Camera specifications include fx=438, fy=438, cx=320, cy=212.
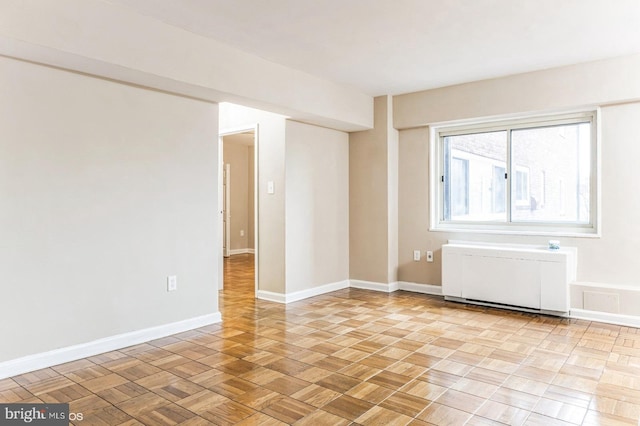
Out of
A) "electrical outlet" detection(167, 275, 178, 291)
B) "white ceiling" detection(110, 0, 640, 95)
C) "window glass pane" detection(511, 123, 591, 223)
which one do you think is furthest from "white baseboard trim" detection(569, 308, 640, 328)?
"electrical outlet" detection(167, 275, 178, 291)

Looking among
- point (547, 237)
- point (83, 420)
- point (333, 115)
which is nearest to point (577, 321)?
point (547, 237)

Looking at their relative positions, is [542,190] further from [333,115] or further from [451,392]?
[451,392]

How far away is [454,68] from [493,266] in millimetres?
1967

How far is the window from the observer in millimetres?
4262

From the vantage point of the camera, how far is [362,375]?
106 inches

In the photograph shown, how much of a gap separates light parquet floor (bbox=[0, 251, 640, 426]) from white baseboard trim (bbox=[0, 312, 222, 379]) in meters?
0.07

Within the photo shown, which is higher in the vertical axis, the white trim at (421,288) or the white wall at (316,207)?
the white wall at (316,207)

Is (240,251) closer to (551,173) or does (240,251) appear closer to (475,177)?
(475,177)

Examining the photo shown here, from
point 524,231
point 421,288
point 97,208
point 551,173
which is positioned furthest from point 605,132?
point 97,208

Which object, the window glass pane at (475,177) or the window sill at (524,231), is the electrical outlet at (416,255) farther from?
the window glass pane at (475,177)

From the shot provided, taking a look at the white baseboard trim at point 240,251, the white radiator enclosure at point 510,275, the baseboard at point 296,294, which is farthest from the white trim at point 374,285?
the white baseboard trim at point 240,251

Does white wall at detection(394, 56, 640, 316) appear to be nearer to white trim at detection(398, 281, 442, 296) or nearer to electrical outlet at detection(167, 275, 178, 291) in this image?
white trim at detection(398, 281, 442, 296)

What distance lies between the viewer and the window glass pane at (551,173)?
4.26 meters

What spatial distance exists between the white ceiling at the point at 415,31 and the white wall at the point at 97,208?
0.72 metres
